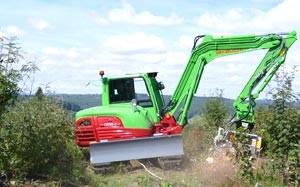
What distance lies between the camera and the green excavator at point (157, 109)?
12352 mm

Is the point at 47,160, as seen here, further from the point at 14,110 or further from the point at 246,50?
the point at 246,50

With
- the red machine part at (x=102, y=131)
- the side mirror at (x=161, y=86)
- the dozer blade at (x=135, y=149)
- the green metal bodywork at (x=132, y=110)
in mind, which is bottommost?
the dozer blade at (x=135, y=149)

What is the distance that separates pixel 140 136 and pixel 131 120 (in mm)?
464

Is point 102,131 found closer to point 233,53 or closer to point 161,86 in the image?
point 161,86

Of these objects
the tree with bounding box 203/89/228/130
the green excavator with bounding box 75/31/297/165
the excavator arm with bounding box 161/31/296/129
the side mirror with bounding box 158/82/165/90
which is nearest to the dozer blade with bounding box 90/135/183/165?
the green excavator with bounding box 75/31/297/165

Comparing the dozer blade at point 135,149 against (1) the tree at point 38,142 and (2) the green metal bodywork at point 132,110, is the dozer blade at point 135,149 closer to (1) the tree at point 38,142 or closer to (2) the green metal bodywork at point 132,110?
(2) the green metal bodywork at point 132,110

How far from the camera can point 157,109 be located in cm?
1343

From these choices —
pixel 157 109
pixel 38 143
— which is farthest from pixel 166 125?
pixel 38 143

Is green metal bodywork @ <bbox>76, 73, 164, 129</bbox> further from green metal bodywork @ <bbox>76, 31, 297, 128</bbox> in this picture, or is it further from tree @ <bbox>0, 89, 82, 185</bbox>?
tree @ <bbox>0, 89, 82, 185</bbox>

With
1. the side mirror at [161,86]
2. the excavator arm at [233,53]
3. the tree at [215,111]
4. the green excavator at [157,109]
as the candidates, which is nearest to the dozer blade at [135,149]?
the green excavator at [157,109]

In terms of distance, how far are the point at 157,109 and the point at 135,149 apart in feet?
5.00

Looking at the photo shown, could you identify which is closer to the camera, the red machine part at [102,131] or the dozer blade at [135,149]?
the dozer blade at [135,149]

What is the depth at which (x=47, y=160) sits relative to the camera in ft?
34.9

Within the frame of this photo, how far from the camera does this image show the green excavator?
12.4 metres
